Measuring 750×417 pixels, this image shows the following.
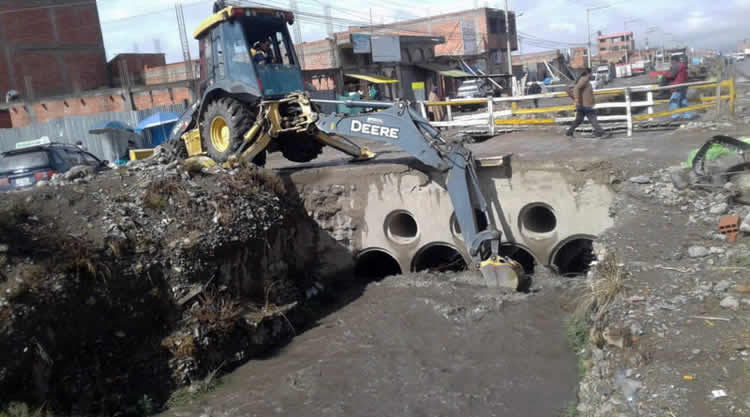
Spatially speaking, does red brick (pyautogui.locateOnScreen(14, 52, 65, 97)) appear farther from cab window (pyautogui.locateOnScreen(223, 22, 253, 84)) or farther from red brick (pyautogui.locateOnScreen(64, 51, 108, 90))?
cab window (pyautogui.locateOnScreen(223, 22, 253, 84))

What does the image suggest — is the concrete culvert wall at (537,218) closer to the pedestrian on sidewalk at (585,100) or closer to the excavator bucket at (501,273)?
the excavator bucket at (501,273)

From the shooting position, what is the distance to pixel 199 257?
9.01m

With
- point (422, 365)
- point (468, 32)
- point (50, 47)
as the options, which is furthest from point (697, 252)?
point (468, 32)

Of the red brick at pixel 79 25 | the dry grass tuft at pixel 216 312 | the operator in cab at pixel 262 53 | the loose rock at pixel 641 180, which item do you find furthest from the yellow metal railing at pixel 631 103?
the red brick at pixel 79 25

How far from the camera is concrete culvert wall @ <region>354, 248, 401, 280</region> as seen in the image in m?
12.7

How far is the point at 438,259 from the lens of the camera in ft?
41.8

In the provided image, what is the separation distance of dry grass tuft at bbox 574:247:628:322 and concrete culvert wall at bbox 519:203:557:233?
2611 mm

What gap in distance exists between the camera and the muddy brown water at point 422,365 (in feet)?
23.8

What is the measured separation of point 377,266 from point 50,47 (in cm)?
3121

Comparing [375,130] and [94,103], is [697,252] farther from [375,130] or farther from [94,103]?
[94,103]

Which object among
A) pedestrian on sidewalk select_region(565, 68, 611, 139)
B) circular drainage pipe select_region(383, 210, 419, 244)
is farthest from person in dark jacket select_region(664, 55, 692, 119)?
circular drainage pipe select_region(383, 210, 419, 244)

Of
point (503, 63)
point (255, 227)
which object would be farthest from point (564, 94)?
point (503, 63)

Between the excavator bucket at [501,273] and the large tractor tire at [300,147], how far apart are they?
4377mm

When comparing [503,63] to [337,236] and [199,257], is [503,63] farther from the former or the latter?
[199,257]
